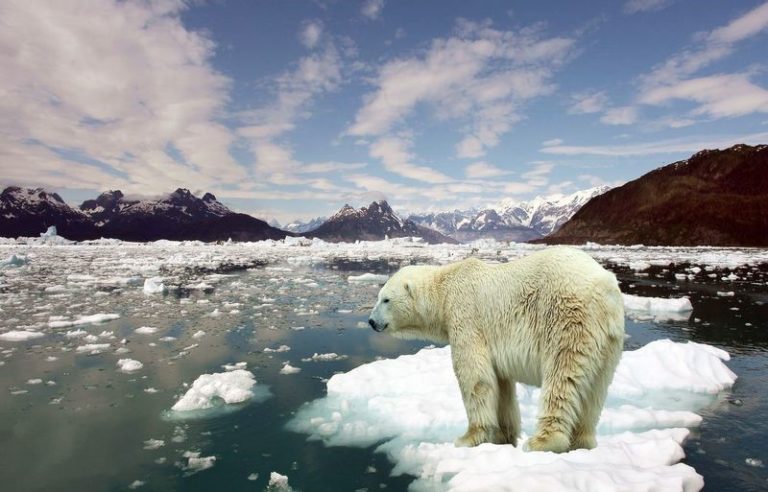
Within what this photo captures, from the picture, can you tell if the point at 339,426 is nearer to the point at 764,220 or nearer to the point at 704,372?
the point at 704,372

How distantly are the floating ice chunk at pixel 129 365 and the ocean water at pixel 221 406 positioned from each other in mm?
171

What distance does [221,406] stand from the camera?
7.87 meters

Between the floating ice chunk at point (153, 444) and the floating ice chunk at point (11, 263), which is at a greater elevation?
the floating ice chunk at point (11, 263)

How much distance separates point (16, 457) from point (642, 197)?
176 meters

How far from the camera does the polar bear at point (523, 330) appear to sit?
3.88 m

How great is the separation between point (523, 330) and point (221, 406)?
19.2 ft

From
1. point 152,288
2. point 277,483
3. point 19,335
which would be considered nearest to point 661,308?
point 277,483

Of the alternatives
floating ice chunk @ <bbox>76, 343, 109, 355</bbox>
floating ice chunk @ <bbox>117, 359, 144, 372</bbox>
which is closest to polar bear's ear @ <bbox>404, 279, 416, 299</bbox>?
floating ice chunk @ <bbox>117, 359, 144, 372</bbox>

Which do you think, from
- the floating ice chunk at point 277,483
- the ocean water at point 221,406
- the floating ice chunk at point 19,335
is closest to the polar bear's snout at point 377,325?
the ocean water at point 221,406

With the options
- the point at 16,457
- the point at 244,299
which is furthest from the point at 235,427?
the point at 244,299

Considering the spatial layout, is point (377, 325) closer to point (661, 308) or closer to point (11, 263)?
point (661, 308)

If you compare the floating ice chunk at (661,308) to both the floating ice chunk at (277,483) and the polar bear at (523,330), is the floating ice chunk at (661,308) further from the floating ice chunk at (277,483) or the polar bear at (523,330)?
the floating ice chunk at (277,483)

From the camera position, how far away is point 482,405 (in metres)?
4.62

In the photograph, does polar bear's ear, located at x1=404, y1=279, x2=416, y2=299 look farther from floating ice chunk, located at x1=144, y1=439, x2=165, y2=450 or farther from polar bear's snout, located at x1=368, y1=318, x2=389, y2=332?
floating ice chunk, located at x1=144, y1=439, x2=165, y2=450
